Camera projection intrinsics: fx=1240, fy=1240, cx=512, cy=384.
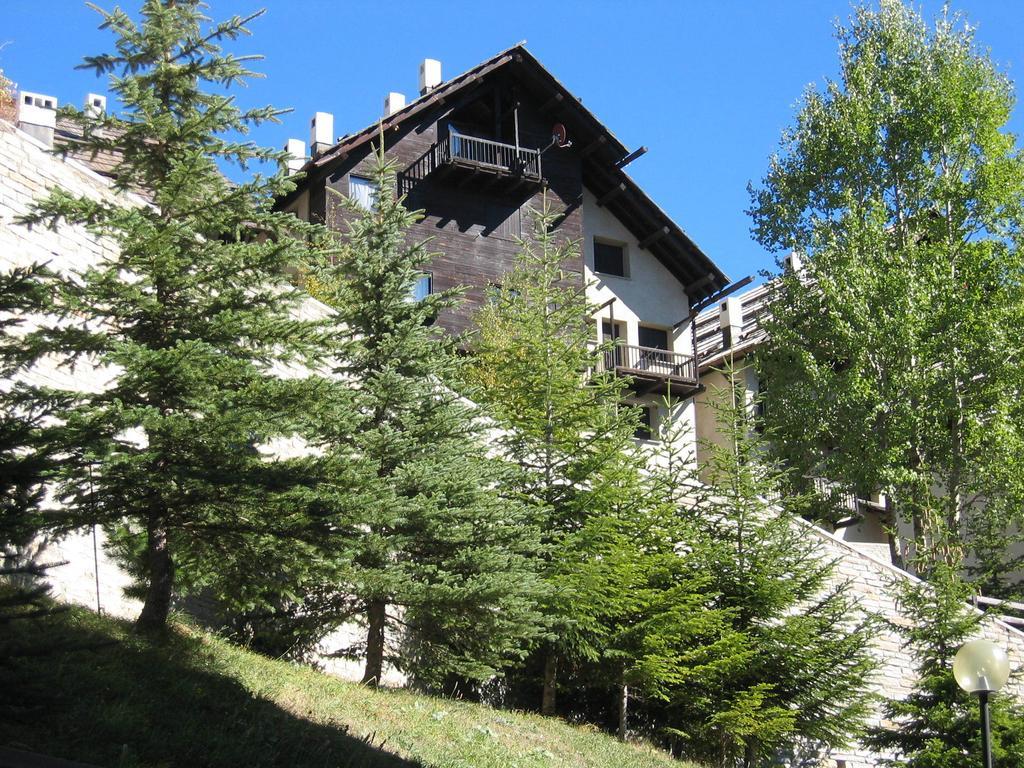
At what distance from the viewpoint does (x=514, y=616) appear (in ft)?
48.1

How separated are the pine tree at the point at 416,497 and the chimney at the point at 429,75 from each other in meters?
18.0

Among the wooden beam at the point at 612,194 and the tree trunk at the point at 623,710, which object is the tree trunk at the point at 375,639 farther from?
the wooden beam at the point at 612,194

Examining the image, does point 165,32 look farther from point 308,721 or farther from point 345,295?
point 308,721

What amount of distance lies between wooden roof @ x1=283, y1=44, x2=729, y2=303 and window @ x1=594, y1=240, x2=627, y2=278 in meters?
0.67

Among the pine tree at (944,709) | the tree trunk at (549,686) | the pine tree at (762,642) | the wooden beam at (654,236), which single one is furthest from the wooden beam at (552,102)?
the tree trunk at (549,686)

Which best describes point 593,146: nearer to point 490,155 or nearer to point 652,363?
point 490,155

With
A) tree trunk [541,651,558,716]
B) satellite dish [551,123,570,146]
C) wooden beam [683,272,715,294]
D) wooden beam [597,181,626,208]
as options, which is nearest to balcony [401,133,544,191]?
satellite dish [551,123,570,146]

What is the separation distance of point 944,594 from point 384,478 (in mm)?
8636

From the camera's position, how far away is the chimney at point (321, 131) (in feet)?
105

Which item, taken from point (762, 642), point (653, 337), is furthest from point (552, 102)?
point (762, 642)

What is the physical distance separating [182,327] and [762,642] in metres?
9.78

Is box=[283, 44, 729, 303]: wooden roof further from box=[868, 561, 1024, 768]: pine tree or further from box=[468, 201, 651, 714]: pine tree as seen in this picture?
box=[868, 561, 1024, 768]: pine tree

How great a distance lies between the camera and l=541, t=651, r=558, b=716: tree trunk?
1673cm

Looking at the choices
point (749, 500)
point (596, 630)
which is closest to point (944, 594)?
point (749, 500)
